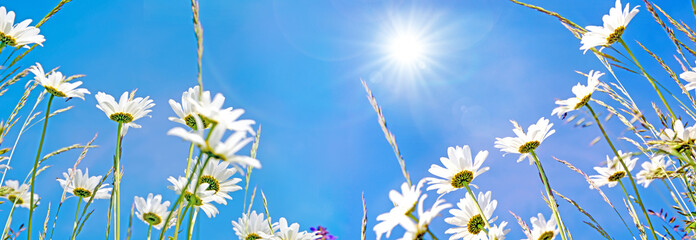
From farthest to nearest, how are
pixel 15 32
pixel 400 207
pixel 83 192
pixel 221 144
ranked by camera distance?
pixel 83 192 → pixel 15 32 → pixel 400 207 → pixel 221 144

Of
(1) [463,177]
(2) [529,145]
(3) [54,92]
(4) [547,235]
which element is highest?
(3) [54,92]

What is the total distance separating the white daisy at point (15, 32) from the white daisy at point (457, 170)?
1555 millimetres

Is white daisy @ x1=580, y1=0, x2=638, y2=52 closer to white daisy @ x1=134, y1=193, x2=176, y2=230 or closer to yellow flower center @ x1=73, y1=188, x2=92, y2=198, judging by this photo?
white daisy @ x1=134, y1=193, x2=176, y2=230

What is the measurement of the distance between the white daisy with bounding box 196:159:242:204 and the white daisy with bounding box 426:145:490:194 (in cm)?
72

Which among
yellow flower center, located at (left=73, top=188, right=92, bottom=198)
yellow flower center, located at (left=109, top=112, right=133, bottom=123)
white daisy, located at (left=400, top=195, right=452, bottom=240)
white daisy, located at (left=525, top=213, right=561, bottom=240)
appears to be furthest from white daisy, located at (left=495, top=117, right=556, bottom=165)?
yellow flower center, located at (left=73, top=188, right=92, bottom=198)

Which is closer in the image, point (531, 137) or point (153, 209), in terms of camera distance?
point (153, 209)

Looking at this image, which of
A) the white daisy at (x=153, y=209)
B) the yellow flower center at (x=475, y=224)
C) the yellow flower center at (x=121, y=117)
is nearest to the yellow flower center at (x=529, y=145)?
the yellow flower center at (x=475, y=224)

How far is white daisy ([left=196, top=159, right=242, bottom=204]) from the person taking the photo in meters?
1.52

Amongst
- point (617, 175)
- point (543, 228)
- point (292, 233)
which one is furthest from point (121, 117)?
point (617, 175)

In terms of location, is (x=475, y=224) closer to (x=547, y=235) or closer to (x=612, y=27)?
(x=547, y=235)

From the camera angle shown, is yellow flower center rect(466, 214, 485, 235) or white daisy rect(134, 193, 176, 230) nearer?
white daisy rect(134, 193, 176, 230)

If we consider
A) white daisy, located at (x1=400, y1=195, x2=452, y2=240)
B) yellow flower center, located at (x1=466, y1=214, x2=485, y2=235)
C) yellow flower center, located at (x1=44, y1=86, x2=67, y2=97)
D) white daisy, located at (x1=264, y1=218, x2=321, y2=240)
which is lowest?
white daisy, located at (x1=400, y1=195, x2=452, y2=240)

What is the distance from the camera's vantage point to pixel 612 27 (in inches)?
64.9

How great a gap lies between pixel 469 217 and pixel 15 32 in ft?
6.14
